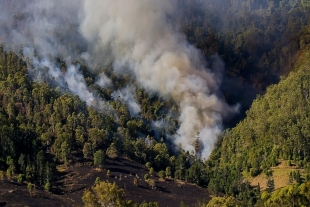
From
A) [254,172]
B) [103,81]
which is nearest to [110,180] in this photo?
[254,172]

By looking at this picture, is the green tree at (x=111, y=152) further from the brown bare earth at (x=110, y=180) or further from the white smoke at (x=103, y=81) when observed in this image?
the white smoke at (x=103, y=81)

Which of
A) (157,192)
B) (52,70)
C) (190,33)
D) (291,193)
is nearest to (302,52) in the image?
(190,33)

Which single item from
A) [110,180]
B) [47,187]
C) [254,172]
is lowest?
[47,187]

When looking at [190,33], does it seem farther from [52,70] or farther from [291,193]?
[291,193]

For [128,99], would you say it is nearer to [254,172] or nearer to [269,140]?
[269,140]

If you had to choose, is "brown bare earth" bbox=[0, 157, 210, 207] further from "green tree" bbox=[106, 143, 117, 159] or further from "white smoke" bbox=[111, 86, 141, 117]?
"white smoke" bbox=[111, 86, 141, 117]

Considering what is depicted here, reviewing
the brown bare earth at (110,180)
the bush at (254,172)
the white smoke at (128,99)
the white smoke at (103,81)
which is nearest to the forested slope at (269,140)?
the bush at (254,172)

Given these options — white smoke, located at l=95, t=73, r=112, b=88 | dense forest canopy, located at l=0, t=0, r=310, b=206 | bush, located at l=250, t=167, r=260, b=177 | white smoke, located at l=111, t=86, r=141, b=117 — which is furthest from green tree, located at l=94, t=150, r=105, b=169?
white smoke, located at l=95, t=73, r=112, b=88
